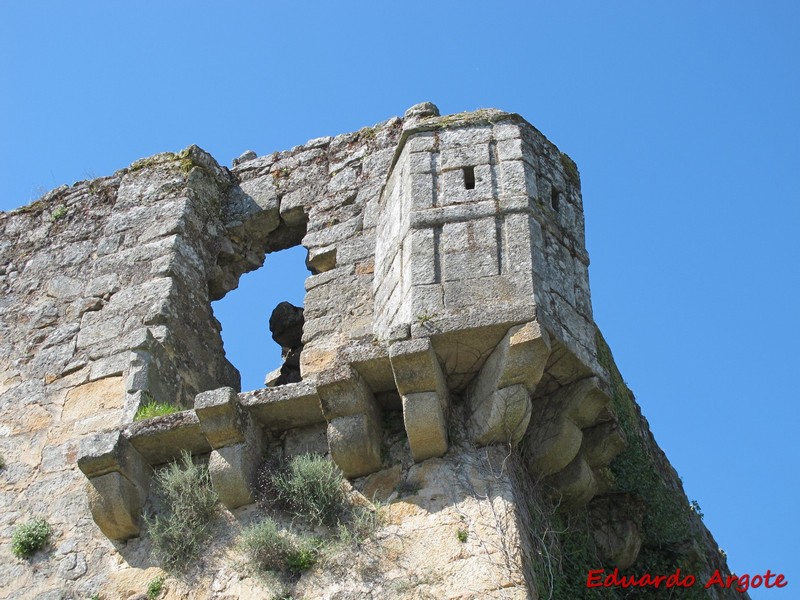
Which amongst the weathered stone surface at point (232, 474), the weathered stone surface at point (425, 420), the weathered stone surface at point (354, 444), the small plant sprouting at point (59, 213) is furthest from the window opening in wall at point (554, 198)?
the small plant sprouting at point (59, 213)

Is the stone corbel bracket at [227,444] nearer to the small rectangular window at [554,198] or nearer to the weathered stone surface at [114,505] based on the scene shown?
the weathered stone surface at [114,505]

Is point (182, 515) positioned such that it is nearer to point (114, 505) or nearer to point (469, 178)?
point (114, 505)

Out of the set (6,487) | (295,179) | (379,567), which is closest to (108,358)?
(6,487)

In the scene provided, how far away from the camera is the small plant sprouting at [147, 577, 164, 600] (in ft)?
24.3

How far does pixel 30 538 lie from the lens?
7891 millimetres

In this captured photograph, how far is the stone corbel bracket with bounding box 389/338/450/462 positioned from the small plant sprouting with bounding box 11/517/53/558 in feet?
7.72

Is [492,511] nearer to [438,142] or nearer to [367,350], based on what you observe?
[367,350]

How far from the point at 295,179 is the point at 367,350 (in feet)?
9.19

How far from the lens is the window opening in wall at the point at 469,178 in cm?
802

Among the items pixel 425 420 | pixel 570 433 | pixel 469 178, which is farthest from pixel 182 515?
pixel 469 178

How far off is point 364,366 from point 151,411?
5.02ft

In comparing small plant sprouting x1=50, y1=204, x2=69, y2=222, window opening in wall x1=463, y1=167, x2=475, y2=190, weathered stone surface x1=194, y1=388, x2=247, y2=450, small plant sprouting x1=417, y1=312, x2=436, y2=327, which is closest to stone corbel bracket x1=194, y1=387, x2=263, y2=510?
weathered stone surface x1=194, y1=388, x2=247, y2=450

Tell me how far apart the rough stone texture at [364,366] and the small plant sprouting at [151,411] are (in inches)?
2.7

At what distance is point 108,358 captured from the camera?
342 inches
